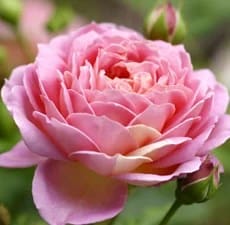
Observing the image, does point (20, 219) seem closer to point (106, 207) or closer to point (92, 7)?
point (106, 207)

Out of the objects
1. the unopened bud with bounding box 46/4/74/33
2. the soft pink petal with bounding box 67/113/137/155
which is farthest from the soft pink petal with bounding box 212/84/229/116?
the unopened bud with bounding box 46/4/74/33

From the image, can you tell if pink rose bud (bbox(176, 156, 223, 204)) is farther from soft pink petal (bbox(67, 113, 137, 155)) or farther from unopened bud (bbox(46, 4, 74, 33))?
unopened bud (bbox(46, 4, 74, 33))

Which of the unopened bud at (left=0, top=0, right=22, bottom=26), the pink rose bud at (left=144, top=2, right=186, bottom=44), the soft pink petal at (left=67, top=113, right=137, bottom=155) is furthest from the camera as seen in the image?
the unopened bud at (left=0, top=0, right=22, bottom=26)

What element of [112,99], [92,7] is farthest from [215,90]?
[92,7]

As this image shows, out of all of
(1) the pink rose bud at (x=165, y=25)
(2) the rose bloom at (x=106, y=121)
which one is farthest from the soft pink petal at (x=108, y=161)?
(1) the pink rose bud at (x=165, y=25)

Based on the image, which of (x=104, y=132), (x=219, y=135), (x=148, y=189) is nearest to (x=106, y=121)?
(x=104, y=132)

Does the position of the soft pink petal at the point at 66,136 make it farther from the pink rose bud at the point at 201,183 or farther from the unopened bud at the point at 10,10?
the unopened bud at the point at 10,10

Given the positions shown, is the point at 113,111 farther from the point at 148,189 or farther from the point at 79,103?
the point at 148,189


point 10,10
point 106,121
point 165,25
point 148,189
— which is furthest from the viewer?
point 148,189
